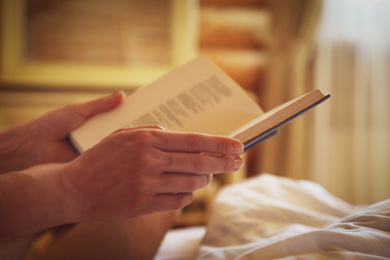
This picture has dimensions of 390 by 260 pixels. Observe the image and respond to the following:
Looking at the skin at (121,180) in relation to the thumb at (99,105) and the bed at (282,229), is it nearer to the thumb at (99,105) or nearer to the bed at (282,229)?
the bed at (282,229)

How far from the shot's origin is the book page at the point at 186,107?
0.64m

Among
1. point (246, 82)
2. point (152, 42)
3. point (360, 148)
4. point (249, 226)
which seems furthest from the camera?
point (246, 82)

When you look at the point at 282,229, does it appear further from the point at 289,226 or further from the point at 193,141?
the point at 193,141

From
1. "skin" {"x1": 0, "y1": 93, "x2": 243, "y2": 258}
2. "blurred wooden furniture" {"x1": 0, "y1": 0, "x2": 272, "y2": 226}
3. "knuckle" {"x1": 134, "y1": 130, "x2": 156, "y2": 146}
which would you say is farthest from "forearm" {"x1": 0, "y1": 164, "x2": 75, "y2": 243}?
"blurred wooden furniture" {"x1": 0, "y1": 0, "x2": 272, "y2": 226}

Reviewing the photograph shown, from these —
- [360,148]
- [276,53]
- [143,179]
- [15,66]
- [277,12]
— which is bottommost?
[360,148]

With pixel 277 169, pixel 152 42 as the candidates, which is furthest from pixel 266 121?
pixel 152 42

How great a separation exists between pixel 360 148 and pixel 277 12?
3.41 ft

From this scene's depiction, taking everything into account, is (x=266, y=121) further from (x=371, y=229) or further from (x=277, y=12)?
(x=277, y=12)

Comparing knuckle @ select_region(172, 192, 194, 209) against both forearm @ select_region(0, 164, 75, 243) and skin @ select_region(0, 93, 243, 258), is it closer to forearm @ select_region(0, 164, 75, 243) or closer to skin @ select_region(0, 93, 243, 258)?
skin @ select_region(0, 93, 243, 258)

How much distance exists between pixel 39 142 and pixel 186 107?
407 millimetres

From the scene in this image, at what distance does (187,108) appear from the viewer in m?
0.67

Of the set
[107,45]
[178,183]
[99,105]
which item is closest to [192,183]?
[178,183]

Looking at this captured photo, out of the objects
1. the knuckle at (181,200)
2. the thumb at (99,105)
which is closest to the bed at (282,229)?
the knuckle at (181,200)

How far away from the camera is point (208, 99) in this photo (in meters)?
0.68
